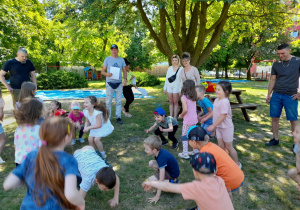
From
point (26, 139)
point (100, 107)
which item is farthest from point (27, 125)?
point (100, 107)

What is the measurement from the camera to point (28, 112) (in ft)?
8.88

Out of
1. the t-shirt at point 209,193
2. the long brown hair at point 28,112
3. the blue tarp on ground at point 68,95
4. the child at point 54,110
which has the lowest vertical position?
the blue tarp on ground at point 68,95

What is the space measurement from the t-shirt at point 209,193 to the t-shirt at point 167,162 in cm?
115

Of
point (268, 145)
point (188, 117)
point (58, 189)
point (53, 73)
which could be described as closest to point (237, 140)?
point (268, 145)

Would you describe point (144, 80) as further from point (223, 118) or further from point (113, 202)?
point (113, 202)

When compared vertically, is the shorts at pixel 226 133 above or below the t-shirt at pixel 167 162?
above

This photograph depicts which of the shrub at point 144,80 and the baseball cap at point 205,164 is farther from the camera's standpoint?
the shrub at point 144,80

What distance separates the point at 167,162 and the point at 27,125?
74.1 inches

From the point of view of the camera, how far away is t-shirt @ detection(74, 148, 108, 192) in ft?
9.21

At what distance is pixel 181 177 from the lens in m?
3.63

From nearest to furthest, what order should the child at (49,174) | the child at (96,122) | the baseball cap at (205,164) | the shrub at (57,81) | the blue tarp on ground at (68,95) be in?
the child at (49,174) < the baseball cap at (205,164) < the child at (96,122) < the blue tarp on ground at (68,95) < the shrub at (57,81)

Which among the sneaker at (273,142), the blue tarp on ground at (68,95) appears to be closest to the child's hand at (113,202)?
the sneaker at (273,142)

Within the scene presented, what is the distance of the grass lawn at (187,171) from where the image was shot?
9.71 feet

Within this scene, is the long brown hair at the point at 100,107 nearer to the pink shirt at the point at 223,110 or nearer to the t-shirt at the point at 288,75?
the pink shirt at the point at 223,110
